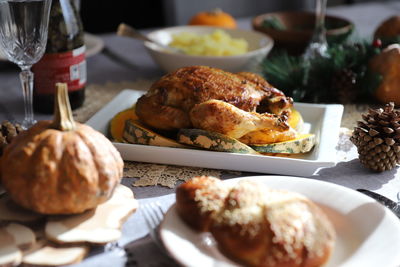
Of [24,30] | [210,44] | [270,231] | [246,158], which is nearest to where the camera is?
[270,231]

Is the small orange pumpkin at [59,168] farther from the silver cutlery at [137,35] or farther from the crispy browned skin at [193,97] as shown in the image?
the silver cutlery at [137,35]

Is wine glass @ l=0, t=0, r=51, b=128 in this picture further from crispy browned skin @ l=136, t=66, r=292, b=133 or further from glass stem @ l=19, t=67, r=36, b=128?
crispy browned skin @ l=136, t=66, r=292, b=133

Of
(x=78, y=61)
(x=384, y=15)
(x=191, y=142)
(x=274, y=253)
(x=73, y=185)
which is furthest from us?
(x=384, y=15)

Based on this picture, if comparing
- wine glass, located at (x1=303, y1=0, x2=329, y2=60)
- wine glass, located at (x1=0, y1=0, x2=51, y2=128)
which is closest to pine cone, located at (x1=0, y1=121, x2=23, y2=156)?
wine glass, located at (x1=0, y1=0, x2=51, y2=128)

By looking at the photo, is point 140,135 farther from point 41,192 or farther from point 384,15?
point 384,15

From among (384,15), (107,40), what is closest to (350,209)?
(107,40)

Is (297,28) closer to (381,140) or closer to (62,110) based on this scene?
(381,140)

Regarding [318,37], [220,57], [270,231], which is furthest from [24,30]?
[318,37]
